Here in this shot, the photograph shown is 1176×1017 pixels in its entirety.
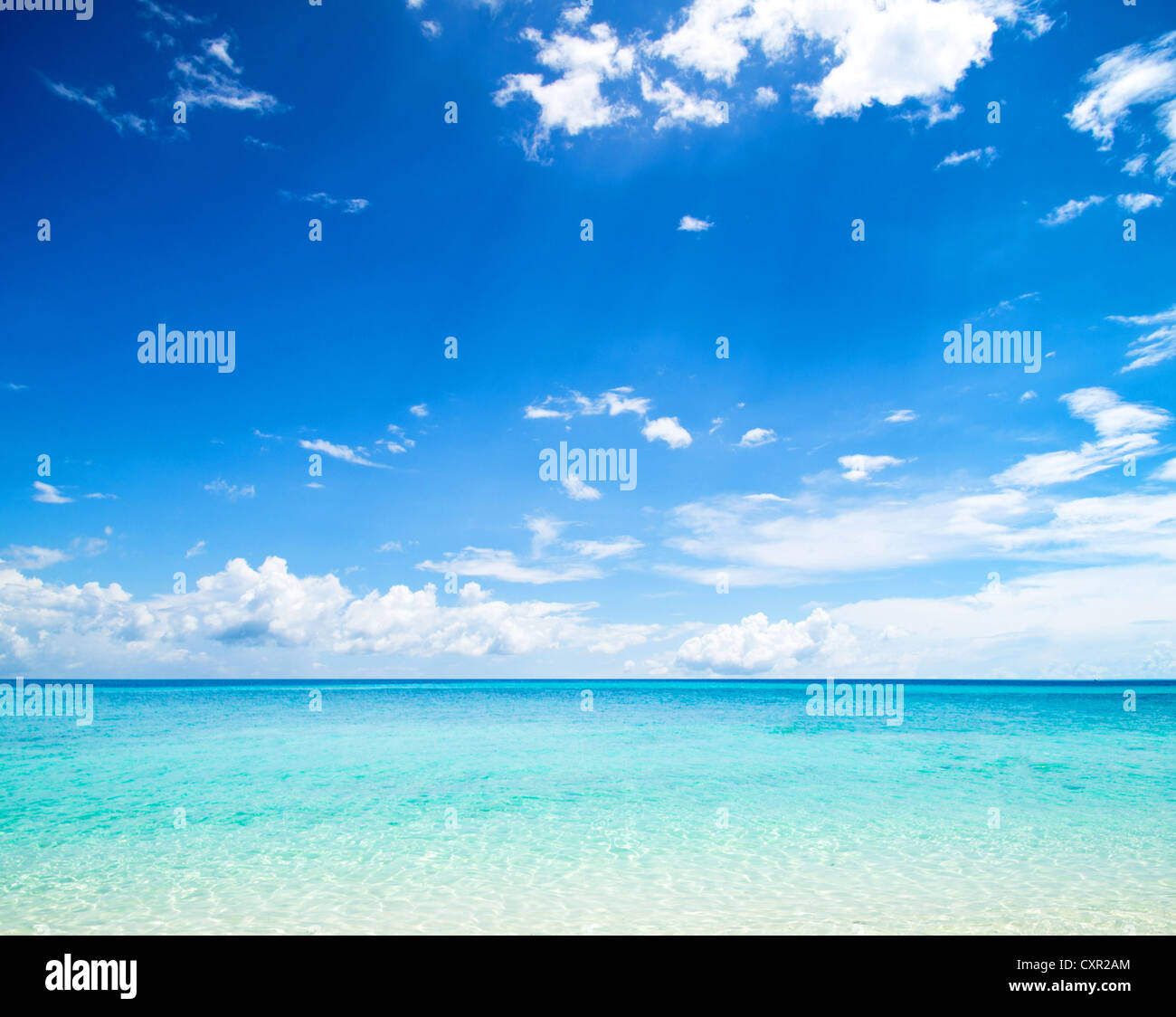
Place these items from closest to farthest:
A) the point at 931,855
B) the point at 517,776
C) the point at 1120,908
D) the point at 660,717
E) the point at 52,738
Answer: the point at 1120,908, the point at 931,855, the point at 517,776, the point at 52,738, the point at 660,717

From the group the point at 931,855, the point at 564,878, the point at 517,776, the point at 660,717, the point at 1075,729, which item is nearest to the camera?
the point at 564,878

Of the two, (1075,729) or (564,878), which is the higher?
(564,878)

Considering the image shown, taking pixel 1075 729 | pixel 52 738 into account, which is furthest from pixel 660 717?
pixel 52 738

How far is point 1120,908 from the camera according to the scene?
7.89m

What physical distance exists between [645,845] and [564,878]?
2104 mm

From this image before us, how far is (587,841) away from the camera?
1104 cm

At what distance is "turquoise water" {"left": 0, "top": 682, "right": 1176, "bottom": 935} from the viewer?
7.86 metres

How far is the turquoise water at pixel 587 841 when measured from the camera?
786 cm
